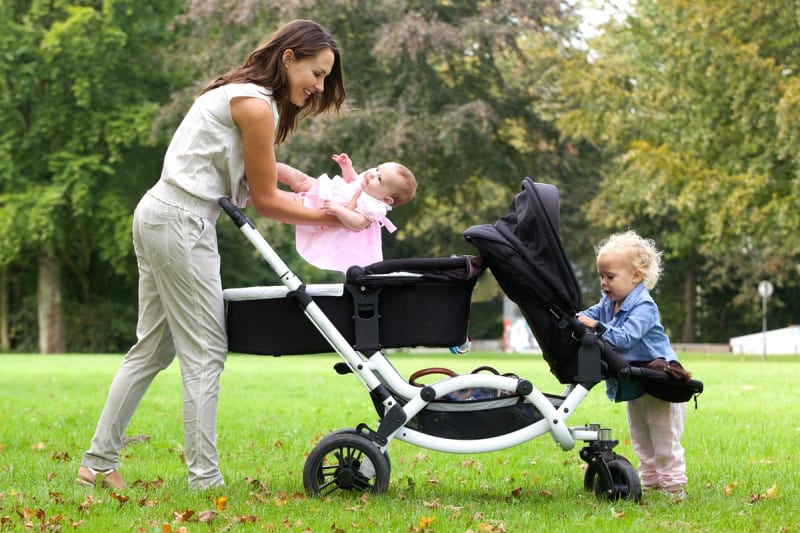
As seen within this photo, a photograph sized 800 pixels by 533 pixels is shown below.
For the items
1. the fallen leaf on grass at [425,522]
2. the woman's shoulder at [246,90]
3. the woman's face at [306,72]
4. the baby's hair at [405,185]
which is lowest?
the fallen leaf on grass at [425,522]

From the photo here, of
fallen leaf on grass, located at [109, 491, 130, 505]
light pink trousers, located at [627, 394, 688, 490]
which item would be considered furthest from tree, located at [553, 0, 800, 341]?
fallen leaf on grass, located at [109, 491, 130, 505]

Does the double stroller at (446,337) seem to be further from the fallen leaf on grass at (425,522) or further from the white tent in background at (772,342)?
the white tent in background at (772,342)

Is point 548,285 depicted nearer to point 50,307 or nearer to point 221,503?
point 221,503

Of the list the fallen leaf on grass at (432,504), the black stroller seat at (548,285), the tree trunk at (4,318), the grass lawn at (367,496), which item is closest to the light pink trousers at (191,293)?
the grass lawn at (367,496)

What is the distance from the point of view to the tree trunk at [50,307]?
33.2 meters

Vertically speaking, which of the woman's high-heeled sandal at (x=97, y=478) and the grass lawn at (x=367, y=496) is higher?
the woman's high-heeled sandal at (x=97, y=478)

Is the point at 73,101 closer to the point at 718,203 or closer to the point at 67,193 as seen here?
the point at 67,193

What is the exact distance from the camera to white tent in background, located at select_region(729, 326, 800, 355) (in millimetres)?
38312

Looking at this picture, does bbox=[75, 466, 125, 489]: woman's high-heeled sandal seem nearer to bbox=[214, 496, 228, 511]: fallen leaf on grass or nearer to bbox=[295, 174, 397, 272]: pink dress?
bbox=[214, 496, 228, 511]: fallen leaf on grass

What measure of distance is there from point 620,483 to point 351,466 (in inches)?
45.0

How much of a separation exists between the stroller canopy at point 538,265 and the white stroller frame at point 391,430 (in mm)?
226

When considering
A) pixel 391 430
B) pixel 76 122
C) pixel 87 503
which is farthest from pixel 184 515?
pixel 76 122

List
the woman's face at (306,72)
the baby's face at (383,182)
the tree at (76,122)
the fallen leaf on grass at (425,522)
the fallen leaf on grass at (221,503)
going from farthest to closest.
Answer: the tree at (76,122) < the baby's face at (383,182) < the woman's face at (306,72) < the fallen leaf on grass at (221,503) < the fallen leaf on grass at (425,522)

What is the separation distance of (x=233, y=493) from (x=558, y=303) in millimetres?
1625
